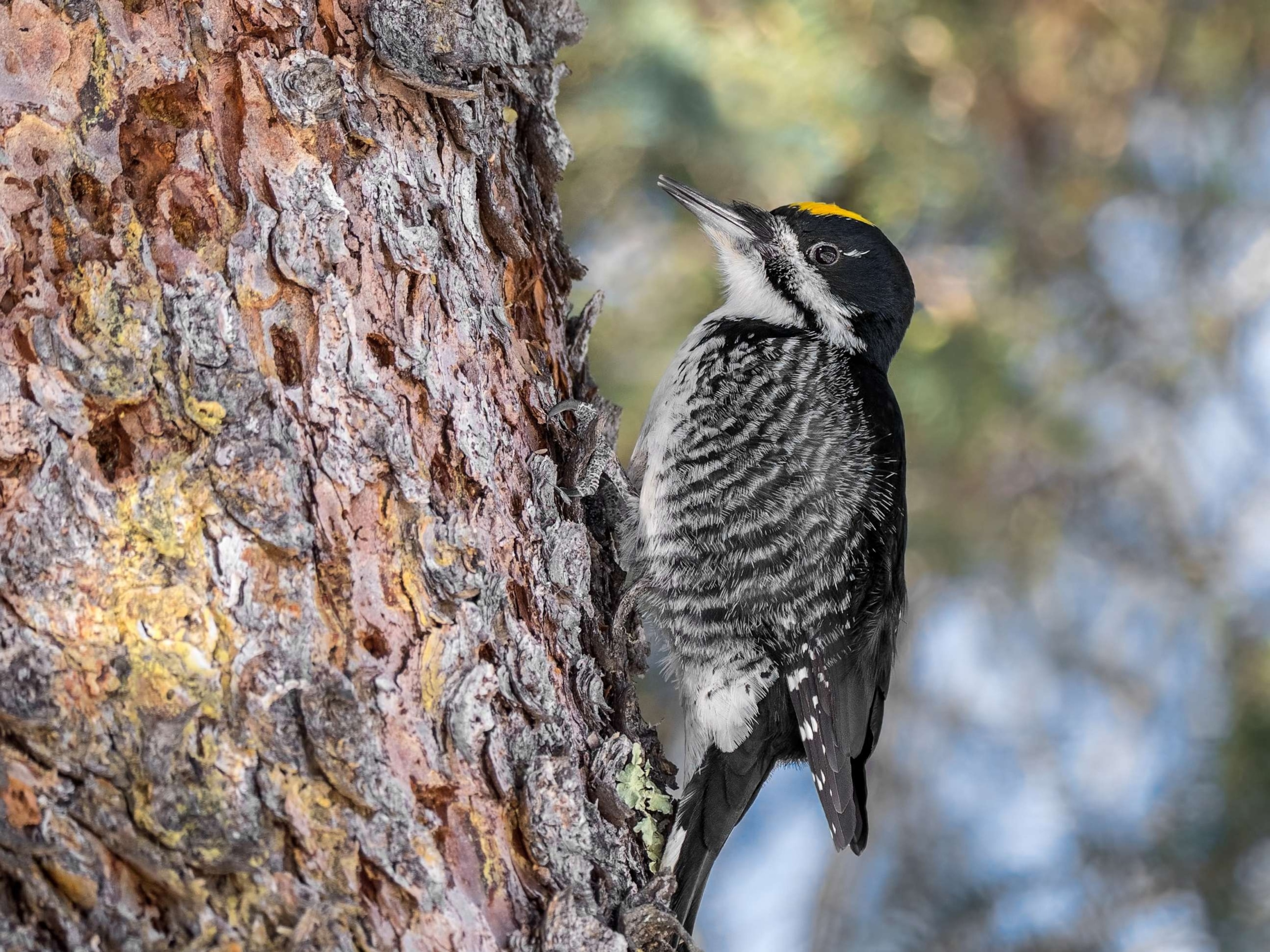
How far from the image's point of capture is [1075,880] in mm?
3342

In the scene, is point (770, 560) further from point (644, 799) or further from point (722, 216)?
point (722, 216)

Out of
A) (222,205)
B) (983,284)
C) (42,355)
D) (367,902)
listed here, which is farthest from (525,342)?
(983,284)

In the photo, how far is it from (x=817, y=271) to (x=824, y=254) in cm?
5

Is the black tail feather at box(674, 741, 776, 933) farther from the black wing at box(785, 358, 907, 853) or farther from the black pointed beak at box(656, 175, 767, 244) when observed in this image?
the black pointed beak at box(656, 175, 767, 244)

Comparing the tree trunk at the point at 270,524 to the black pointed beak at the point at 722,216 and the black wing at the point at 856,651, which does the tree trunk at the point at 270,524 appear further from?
the black pointed beak at the point at 722,216

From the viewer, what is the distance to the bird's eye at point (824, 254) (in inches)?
121

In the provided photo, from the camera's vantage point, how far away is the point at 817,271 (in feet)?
10.1

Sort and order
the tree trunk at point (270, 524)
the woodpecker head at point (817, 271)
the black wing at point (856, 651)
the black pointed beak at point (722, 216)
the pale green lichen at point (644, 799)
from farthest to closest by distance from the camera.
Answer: the woodpecker head at point (817, 271) < the black pointed beak at point (722, 216) < the black wing at point (856, 651) < the pale green lichen at point (644, 799) < the tree trunk at point (270, 524)

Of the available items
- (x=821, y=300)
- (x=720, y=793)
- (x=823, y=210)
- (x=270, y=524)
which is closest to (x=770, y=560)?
(x=720, y=793)

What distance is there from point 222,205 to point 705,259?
211 cm

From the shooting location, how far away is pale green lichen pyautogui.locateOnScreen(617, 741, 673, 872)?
1.95 meters

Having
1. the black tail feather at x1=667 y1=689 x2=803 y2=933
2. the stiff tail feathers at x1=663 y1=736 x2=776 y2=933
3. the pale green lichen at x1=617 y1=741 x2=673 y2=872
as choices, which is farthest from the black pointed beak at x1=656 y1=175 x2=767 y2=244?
the pale green lichen at x1=617 y1=741 x2=673 y2=872

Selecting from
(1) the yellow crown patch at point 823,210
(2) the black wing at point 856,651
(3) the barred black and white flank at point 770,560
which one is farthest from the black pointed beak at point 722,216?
(2) the black wing at point 856,651

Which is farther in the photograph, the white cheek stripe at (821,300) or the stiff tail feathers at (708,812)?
the white cheek stripe at (821,300)
